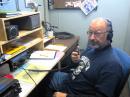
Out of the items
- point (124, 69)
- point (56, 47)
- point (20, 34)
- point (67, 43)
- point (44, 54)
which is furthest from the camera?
point (67, 43)

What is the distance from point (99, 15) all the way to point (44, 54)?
1.48 meters

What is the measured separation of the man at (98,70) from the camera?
124cm

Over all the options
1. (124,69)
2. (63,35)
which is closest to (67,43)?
(63,35)

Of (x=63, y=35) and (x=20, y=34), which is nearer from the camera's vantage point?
(x=20, y=34)

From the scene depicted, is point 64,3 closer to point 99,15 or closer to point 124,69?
point 99,15

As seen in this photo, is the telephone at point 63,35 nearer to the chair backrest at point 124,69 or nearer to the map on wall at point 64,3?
the map on wall at point 64,3

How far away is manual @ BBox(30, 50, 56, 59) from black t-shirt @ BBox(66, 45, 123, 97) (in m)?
0.48

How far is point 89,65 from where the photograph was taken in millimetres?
1480

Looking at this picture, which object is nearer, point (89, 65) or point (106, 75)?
point (106, 75)

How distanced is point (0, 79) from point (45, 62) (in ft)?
2.30

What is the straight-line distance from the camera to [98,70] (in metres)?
1.37

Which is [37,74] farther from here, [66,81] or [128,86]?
[128,86]

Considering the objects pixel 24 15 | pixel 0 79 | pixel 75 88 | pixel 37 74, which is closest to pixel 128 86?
pixel 75 88

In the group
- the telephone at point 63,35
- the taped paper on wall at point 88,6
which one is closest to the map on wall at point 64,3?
the taped paper on wall at point 88,6
